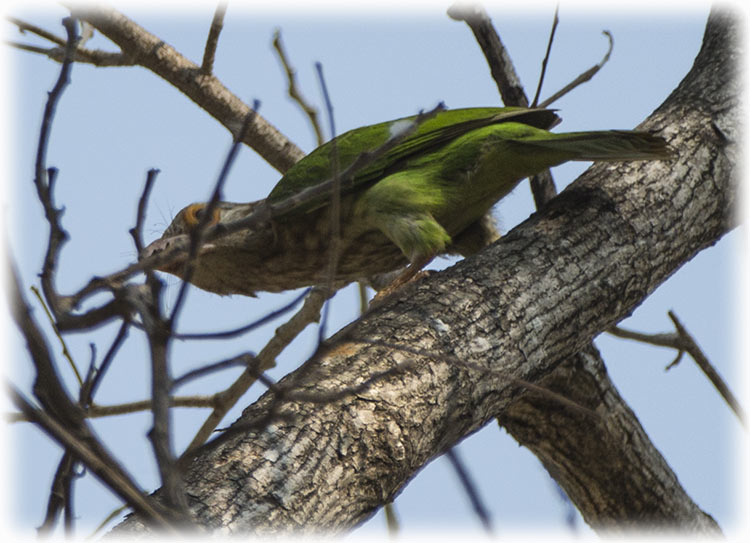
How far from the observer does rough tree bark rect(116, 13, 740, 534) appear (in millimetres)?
1915

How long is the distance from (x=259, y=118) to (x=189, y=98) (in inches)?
14.6

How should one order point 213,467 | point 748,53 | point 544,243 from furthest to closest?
point 748,53, point 544,243, point 213,467

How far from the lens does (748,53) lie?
138 inches

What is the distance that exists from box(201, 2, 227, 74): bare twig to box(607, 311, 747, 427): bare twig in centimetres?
225

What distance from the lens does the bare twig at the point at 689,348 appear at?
3.42 m

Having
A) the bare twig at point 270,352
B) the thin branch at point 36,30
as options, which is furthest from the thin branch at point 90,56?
the bare twig at point 270,352

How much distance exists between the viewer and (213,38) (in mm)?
3842

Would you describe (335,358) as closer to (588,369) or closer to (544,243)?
(544,243)

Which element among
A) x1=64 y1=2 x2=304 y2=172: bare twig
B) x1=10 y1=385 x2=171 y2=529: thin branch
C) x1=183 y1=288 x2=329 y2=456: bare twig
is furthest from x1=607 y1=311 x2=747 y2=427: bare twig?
x1=10 y1=385 x2=171 y2=529: thin branch

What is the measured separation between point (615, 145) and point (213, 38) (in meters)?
1.96

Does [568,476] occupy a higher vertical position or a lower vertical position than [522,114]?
lower

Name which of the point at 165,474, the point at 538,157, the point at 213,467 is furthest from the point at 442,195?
the point at 165,474

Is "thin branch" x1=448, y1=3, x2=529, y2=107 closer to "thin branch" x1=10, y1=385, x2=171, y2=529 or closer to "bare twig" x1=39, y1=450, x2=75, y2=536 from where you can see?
"bare twig" x1=39, y1=450, x2=75, y2=536

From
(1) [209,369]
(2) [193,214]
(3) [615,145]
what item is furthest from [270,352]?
(1) [209,369]
